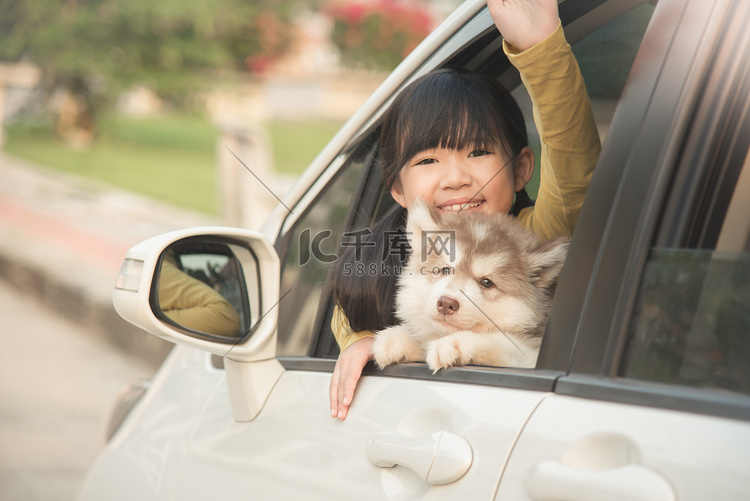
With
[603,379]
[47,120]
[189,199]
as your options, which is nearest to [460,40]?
[603,379]

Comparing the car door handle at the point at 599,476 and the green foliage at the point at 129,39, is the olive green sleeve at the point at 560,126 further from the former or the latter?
the green foliage at the point at 129,39

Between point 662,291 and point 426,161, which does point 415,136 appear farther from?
point 662,291

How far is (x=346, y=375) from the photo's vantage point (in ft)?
6.05

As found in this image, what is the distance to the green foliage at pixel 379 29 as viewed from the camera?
86.0 feet

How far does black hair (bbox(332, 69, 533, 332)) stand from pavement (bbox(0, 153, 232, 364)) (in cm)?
548

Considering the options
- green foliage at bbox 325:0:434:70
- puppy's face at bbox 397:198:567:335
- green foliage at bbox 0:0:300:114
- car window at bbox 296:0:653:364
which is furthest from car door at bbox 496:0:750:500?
green foliage at bbox 325:0:434:70

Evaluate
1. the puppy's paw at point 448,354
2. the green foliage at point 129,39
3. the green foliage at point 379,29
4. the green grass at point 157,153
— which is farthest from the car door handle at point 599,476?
the green foliage at point 379,29

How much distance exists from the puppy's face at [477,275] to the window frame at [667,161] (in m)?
0.47

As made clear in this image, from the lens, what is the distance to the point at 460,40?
7.01 ft

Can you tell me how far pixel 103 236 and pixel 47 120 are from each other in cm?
1107

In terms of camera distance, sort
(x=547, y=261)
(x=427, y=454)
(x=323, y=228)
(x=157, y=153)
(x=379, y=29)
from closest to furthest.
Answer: (x=427, y=454), (x=547, y=261), (x=323, y=228), (x=157, y=153), (x=379, y=29)

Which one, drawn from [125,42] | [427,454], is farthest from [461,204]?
[125,42]

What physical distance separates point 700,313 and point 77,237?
1258 centimetres

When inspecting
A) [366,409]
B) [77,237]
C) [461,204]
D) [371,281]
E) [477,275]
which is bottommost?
[77,237]
